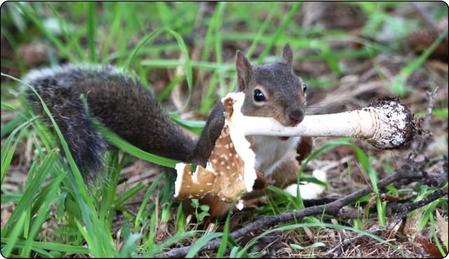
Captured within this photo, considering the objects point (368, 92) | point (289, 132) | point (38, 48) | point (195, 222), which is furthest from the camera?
point (38, 48)

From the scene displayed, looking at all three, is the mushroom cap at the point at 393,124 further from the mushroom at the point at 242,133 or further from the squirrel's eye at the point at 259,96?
the squirrel's eye at the point at 259,96

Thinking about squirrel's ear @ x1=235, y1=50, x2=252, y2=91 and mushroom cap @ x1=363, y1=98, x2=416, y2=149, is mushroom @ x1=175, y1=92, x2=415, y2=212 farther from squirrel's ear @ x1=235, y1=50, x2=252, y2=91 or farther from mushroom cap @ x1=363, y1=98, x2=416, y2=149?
squirrel's ear @ x1=235, y1=50, x2=252, y2=91

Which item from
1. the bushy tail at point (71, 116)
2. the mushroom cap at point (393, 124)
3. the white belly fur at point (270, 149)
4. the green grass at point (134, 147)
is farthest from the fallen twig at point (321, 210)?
the bushy tail at point (71, 116)

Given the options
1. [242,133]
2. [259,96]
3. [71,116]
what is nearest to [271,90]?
[259,96]

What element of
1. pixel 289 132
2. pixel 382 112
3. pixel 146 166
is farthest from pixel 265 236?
pixel 146 166

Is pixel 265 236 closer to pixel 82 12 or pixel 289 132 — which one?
pixel 289 132

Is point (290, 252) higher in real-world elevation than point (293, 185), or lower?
lower
